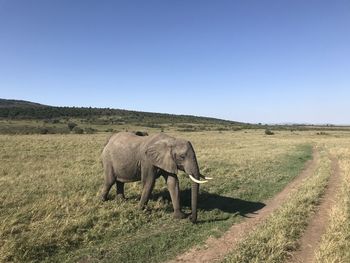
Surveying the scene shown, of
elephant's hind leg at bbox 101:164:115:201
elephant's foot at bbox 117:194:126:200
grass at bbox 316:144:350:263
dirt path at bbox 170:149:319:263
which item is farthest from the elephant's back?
grass at bbox 316:144:350:263

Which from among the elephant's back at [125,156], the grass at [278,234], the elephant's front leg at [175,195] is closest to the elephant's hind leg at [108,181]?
A: the elephant's back at [125,156]

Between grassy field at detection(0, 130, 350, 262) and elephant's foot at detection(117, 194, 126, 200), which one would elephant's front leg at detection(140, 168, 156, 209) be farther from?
elephant's foot at detection(117, 194, 126, 200)

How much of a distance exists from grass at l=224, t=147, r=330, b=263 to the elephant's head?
2.08 metres

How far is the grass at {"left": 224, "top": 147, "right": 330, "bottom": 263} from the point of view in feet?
26.6

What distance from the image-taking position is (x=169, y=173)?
1145cm

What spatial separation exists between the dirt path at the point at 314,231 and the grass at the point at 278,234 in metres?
0.16

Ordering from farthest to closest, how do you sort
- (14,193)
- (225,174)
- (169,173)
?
(225,174) < (14,193) < (169,173)

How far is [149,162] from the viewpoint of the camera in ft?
38.3

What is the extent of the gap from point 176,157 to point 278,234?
355cm

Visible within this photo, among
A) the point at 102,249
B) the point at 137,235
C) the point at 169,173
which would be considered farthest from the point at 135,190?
the point at 102,249

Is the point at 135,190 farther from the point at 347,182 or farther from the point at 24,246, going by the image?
the point at 347,182

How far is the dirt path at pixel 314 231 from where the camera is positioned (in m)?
8.38

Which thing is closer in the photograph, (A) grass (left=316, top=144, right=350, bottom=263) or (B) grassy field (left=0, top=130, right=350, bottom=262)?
(A) grass (left=316, top=144, right=350, bottom=263)

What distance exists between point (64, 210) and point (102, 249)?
2.93 m
